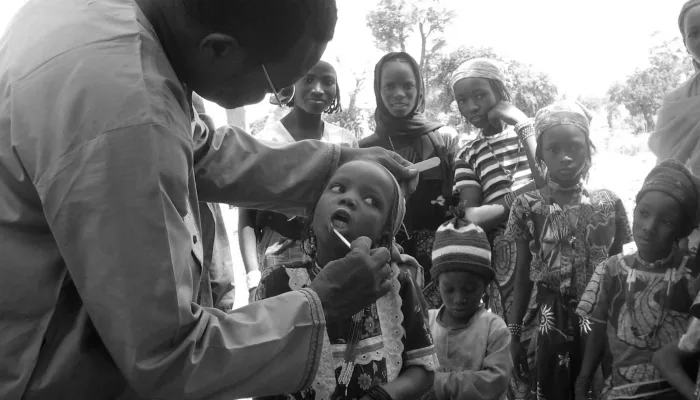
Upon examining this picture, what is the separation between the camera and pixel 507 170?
4.48m

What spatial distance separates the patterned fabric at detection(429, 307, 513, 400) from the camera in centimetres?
315

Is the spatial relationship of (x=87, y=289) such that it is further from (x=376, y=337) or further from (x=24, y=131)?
(x=376, y=337)

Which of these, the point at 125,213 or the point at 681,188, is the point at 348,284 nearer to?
the point at 125,213

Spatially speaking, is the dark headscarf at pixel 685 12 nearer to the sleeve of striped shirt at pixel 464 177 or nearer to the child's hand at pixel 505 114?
the child's hand at pixel 505 114

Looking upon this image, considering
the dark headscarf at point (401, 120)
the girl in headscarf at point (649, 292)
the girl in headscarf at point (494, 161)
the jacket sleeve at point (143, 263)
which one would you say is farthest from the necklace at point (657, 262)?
the jacket sleeve at point (143, 263)

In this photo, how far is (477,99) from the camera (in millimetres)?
4645

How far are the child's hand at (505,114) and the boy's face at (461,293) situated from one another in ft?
4.29

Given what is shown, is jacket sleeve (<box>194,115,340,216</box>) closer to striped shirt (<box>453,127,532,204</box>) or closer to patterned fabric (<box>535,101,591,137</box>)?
patterned fabric (<box>535,101,591,137</box>)

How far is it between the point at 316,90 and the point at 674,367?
100 inches

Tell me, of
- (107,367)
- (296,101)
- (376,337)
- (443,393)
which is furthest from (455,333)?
(107,367)

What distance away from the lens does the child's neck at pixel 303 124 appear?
453cm

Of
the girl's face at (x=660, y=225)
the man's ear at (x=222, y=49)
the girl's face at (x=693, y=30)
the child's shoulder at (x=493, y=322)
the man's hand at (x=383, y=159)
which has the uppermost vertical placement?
the man's ear at (x=222, y=49)

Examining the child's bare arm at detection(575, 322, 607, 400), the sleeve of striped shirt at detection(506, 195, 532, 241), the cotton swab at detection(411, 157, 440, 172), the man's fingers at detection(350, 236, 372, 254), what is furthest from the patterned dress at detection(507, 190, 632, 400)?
the man's fingers at detection(350, 236, 372, 254)

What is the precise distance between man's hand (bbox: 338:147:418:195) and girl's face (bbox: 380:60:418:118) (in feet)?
6.64
